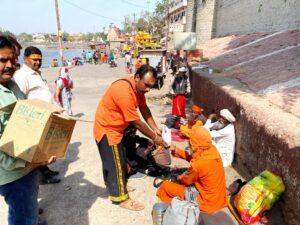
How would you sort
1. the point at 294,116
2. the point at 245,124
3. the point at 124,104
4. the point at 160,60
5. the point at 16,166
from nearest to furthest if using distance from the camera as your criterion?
the point at 16,166 → the point at 124,104 → the point at 294,116 → the point at 245,124 → the point at 160,60

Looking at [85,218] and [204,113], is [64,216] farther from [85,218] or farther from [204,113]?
[204,113]

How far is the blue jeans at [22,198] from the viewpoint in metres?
1.99

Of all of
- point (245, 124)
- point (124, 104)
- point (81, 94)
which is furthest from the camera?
point (81, 94)

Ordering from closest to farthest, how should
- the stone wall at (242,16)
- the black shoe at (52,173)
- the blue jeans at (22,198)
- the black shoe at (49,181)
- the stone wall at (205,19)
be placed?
1. the blue jeans at (22,198)
2. the black shoe at (49,181)
3. the black shoe at (52,173)
4. the stone wall at (242,16)
5. the stone wall at (205,19)

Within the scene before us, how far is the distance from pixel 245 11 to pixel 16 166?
12079 millimetres

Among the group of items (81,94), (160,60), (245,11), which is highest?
(245,11)

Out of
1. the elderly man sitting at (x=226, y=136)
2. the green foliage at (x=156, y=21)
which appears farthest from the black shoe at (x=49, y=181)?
the green foliage at (x=156, y=21)

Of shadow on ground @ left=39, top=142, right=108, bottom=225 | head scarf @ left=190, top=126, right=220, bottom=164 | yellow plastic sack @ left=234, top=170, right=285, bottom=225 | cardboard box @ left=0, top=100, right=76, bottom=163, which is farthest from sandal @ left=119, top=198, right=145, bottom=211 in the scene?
cardboard box @ left=0, top=100, right=76, bottom=163

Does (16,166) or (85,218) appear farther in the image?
(85,218)

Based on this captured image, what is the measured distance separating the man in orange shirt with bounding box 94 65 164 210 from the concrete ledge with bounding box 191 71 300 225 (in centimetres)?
133

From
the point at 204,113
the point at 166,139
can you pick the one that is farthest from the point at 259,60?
the point at 166,139

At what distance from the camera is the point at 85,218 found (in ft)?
10.6

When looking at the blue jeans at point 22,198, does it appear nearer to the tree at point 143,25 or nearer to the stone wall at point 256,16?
the stone wall at point 256,16

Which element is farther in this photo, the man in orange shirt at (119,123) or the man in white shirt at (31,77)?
the man in white shirt at (31,77)
